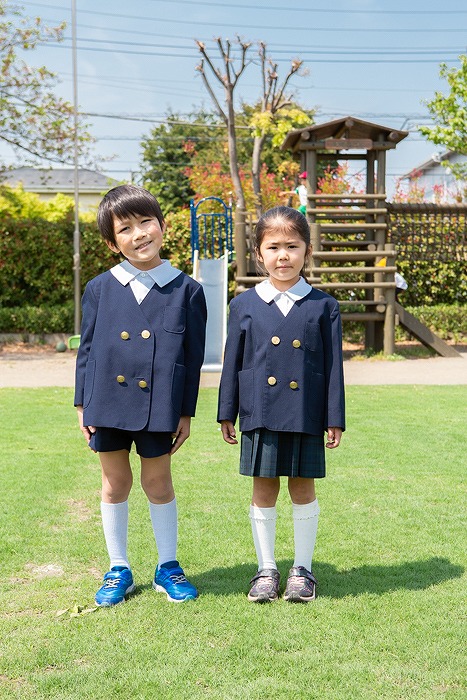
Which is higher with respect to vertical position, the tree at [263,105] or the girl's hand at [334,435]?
the tree at [263,105]

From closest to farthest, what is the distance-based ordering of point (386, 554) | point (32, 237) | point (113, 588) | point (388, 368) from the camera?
1. point (113, 588)
2. point (386, 554)
3. point (388, 368)
4. point (32, 237)

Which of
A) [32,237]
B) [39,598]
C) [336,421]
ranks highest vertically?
[32,237]

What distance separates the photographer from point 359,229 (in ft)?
42.1

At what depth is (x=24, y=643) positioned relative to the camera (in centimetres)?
279

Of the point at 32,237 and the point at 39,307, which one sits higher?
the point at 32,237

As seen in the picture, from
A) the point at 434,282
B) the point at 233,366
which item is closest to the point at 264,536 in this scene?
the point at 233,366

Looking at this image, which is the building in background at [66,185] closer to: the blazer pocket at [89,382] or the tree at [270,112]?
the tree at [270,112]

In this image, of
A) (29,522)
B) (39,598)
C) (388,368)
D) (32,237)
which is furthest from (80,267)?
(39,598)

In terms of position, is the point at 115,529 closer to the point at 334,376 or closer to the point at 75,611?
the point at 75,611

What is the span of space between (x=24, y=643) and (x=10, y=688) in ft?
1.08

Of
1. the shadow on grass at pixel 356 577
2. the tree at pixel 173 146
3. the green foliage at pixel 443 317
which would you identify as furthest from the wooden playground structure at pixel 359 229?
the tree at pixel 173 146

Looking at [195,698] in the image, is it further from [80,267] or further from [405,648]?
[80,267]

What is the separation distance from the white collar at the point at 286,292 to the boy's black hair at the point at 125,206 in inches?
18.9

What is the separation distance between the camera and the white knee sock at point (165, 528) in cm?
331
